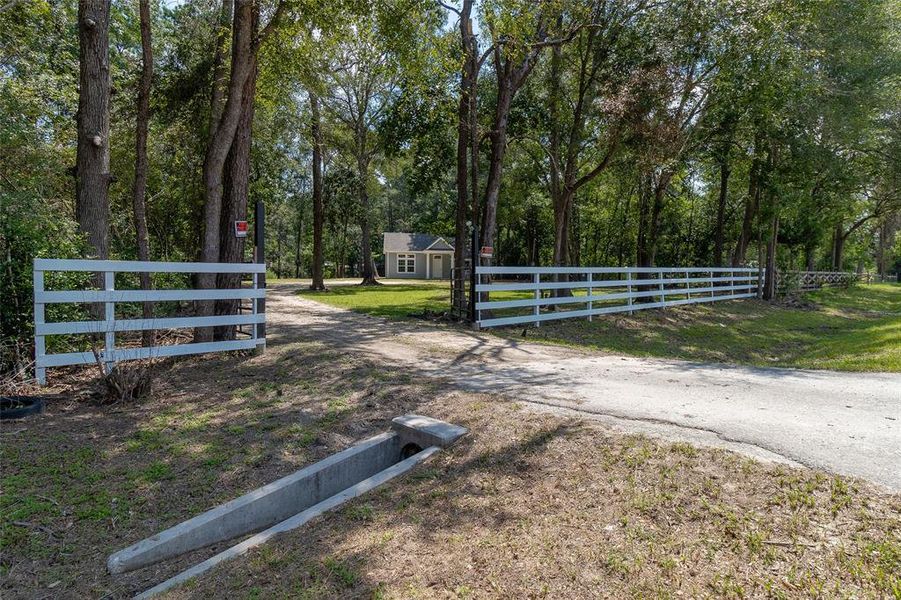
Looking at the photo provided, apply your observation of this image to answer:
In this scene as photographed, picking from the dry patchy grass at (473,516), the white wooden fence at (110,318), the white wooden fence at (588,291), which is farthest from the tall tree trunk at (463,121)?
the dry patchy grass at (473,516)

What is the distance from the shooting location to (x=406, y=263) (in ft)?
144

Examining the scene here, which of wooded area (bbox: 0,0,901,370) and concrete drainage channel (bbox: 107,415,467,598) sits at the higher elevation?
wooded area (bbox: 0,0,901,370)

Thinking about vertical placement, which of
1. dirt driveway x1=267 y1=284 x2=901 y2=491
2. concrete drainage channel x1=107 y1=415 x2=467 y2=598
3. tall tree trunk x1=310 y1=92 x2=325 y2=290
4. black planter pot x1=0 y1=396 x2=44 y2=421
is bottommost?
concrete drainage channel x1=107 y1=415 x2=467 y2=598

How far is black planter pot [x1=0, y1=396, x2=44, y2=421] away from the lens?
14.7ft

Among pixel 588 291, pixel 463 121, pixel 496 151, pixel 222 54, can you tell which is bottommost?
pixel 588 291

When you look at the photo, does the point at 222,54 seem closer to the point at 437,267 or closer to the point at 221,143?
the point at 221,143

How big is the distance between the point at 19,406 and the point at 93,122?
170 inches

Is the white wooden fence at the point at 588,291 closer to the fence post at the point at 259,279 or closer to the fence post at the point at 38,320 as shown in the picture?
the fence post at the point at 259,279

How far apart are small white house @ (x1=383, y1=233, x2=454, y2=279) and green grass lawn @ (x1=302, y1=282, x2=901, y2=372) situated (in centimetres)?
2700

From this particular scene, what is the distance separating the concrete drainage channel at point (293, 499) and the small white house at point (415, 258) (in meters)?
39.2

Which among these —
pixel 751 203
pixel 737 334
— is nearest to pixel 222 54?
pixel 737 334

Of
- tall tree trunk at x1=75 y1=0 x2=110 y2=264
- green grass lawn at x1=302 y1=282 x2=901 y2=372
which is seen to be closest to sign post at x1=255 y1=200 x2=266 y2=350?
tall tree trunk at x1=75 y1=0 x2=110 y2=264

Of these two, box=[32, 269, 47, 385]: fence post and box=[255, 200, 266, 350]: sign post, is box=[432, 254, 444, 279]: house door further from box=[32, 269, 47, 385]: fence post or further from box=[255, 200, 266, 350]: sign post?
box=[32, 269, 47, 385]: fence post

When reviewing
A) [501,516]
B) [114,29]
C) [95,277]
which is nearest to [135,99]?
[114,29]
